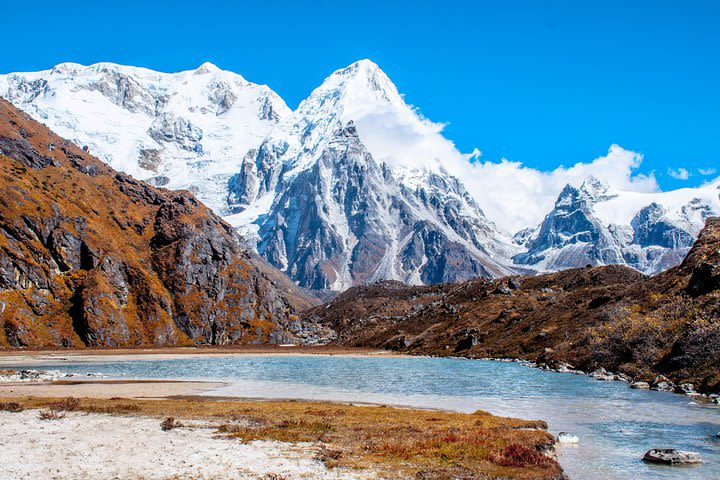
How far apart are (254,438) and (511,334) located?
485 ft

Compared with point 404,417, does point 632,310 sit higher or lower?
higher

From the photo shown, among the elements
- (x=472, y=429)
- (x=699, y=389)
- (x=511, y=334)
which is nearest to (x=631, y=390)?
(x=699, y=389)

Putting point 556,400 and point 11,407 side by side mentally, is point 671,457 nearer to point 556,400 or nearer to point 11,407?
point 556,400

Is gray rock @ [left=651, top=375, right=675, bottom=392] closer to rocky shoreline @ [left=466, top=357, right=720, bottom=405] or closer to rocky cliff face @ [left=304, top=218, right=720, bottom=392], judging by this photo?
rocky shoreline @ [left=466, top=357, right=720, bottom=405]

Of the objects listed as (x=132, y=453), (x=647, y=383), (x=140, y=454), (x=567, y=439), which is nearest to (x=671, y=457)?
(x=567, y=439)

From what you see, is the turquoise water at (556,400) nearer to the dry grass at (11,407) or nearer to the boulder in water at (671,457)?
the boulder in water at (671,457)

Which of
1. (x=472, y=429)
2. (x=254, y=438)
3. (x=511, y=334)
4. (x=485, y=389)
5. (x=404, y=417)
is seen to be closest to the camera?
(x=254, y=438)

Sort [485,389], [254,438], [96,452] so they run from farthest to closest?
[485,389] < [254,438] < [96,452]

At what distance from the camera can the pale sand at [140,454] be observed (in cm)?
3053

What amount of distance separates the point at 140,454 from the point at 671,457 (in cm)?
3186

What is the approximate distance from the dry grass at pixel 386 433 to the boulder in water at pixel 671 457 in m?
6.60

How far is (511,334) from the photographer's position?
17812 centimetres

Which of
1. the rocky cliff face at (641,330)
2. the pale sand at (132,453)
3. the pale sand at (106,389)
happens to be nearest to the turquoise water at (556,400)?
the pale sand at (106,389)

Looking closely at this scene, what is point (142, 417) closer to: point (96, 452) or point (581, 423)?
point (96, 452)
